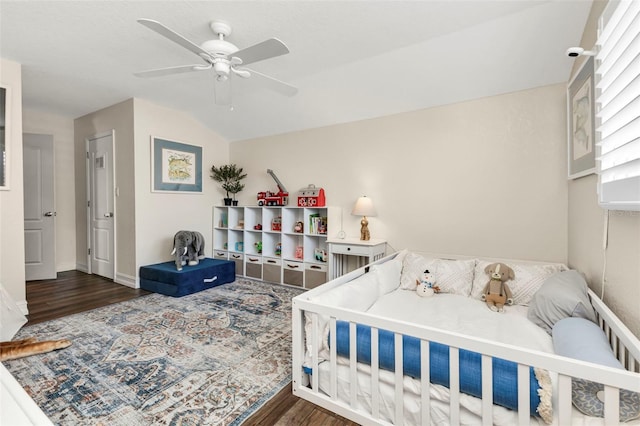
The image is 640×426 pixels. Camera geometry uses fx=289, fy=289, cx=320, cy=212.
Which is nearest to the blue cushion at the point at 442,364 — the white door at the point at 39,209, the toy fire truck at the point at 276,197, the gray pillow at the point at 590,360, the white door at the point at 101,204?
the gray pillow at the point at 590,360

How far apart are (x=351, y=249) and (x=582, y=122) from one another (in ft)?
7.13

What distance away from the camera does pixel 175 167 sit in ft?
13.4

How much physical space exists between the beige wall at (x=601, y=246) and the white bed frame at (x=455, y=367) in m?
0.08

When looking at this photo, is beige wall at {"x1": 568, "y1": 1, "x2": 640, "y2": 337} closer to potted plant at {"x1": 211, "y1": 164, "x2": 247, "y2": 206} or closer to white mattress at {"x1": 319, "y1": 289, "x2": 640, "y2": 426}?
white mattress at {"x1": 319, "y1": 289, "x2": 640, "y2": 426}

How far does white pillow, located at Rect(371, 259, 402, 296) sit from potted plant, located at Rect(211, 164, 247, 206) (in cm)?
292

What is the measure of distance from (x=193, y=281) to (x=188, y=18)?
2.64m

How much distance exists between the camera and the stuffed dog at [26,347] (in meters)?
1.96

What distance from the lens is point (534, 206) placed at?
2623 millimetres

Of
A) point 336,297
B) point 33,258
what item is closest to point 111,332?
point 336,297

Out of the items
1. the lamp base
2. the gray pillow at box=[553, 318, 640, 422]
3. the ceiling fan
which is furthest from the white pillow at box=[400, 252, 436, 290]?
the ceiling fan

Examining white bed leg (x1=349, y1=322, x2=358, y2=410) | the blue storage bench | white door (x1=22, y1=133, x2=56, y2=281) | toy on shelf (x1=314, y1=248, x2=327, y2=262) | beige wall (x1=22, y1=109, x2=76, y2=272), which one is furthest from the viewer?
beige wall (x1=22, y1=109, x2=76, y2=272)

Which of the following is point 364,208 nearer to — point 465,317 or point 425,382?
point 465,317

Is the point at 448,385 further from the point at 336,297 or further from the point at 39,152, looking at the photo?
the point at 39,152

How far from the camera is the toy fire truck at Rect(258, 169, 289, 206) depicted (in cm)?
410
